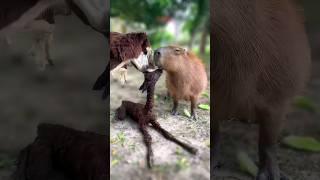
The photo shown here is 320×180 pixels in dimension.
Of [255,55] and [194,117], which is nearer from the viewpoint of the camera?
[194,117]

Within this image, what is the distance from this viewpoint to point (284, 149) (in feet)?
8.99

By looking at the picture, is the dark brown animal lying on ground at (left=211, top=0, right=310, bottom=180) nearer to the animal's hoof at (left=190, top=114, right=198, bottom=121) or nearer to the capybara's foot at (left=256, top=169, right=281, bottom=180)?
the capybara's foot at (left=256, top=169, right=281, bottom=180)

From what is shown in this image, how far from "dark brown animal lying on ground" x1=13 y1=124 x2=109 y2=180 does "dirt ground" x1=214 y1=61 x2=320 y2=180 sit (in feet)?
1.93

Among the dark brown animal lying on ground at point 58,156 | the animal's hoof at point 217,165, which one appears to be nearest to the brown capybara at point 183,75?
the dark brown animal lying on ground at point 58,156

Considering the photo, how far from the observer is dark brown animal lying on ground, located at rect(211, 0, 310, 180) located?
1.78m

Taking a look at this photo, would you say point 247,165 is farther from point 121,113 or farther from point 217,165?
point 121,113

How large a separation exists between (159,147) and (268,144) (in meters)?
0.73

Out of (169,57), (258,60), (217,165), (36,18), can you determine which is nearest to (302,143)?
(217,165)

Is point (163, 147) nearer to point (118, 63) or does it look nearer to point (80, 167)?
point (118, 63)

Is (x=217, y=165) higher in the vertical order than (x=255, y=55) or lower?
lower

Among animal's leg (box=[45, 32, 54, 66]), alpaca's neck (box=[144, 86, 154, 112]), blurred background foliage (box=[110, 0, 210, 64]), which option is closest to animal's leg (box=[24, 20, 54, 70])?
animal's leg (box=[45, 32, 54, 66])

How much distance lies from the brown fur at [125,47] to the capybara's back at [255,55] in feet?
0.82

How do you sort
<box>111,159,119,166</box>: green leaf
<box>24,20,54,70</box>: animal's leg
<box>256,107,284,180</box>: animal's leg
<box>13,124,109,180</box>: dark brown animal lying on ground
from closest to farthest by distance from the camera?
<box>111,159,119,166</box>: green leaf < <box>24,20,54,70</box>: animal's leg < <box>13,124,109,180</box>: dark brown animal lying on ground < <box>256,107,284,180</box>: animal's leg

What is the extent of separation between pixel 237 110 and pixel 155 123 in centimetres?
47
